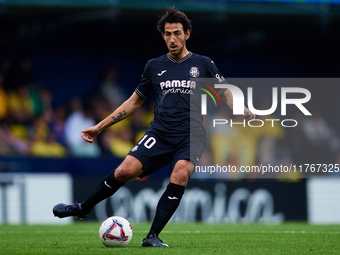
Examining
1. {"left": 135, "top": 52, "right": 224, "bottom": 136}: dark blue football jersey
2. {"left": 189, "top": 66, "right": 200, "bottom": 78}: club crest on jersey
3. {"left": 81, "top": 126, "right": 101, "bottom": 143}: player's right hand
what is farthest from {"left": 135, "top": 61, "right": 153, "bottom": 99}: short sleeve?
{"left": 81, "top": 126, "right": 101, "bottom": 143}: player's right hand

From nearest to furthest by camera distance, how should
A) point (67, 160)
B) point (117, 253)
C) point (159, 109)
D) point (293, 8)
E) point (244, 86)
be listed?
1. point (117, 253)
2. point (159, 109)
3. point (67, 160)
4. point (293, 8)
5. point (244, 86)

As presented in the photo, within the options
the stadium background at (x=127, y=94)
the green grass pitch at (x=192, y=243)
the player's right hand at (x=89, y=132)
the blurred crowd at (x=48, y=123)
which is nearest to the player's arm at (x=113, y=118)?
the player's right hand at (x=89, y=132)

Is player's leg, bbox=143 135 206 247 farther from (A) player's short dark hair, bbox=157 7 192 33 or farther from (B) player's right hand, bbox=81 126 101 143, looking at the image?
(A) player's short dark hair, bbox=157 7 192 33

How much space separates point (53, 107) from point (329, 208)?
711 centimetres

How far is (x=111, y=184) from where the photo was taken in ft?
20.2

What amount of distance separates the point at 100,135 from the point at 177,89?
24.8 ft

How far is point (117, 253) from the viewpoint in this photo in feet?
17.6

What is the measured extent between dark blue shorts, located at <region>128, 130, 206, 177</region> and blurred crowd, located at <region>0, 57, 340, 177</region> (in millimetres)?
6799

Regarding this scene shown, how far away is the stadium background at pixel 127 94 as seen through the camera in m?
11.7

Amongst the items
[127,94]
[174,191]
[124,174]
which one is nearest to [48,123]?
[127,94]

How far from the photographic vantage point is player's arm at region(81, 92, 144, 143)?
6414mm

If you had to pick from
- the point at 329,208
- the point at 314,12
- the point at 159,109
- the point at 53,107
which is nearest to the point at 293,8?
the point at 314,12

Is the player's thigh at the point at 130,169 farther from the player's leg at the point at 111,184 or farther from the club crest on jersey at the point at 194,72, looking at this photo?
the club crest on jersey at the point at 194,72

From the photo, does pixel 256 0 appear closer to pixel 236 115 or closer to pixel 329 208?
pixel 236 115
